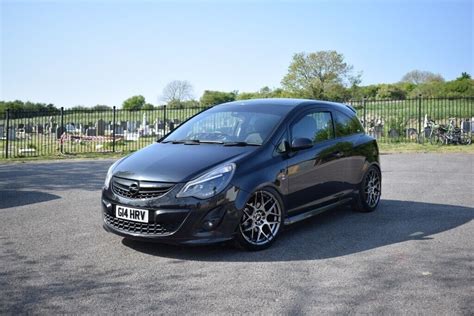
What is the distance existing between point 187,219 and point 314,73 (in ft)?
204

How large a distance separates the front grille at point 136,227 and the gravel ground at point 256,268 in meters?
0.27

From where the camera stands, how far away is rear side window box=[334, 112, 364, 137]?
693 centimetres

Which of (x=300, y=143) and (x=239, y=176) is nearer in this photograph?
(x=239, y=176)

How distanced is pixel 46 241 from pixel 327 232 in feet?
10.8

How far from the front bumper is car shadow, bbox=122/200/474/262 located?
27cm

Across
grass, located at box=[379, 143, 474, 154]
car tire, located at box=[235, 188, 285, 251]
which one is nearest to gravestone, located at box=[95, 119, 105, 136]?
grass, located at box=[379, 143, 474, 154]

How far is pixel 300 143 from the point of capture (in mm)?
5746

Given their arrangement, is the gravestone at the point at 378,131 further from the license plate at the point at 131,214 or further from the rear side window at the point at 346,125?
the license plate at the point at 131,214

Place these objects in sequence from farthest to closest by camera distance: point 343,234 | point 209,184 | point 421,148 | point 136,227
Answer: point 421,148 < point 343,234 < point 136,227 < point 209,184

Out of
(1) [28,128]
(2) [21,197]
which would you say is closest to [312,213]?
(2) [21,197]

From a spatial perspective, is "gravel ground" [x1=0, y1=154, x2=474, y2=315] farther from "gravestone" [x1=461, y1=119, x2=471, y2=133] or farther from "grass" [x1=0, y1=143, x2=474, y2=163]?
"gravestone" [x1=461, y1=119, x2=471, y2=133]

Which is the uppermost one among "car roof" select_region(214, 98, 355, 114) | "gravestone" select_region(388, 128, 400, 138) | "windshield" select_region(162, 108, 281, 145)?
"gravestone" select_region(388, 128, 400, 138)

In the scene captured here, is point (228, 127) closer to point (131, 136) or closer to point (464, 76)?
point (131, 136)

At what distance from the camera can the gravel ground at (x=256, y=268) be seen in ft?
12.5
